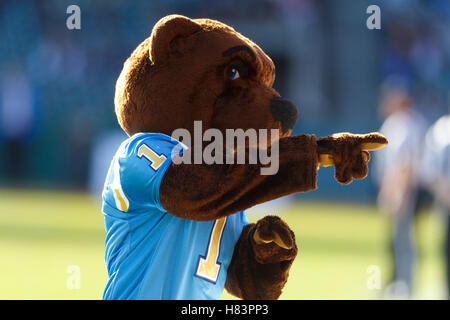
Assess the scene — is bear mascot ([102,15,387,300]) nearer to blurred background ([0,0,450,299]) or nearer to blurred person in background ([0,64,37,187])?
blurred background ([0,0,450,299])

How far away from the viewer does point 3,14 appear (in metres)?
16.3

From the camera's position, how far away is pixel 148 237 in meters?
2.26

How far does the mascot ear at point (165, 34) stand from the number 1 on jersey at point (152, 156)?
13.3 inches

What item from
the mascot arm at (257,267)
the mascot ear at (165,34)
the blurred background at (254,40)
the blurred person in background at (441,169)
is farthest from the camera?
the blurred background at (254,40)

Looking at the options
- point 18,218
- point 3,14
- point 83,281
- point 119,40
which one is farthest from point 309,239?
point 3,14

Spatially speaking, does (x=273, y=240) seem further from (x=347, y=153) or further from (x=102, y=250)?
(x=102, y=250)

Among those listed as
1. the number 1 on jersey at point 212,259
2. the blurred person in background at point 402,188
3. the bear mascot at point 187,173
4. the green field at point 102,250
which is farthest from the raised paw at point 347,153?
the blurred person in background at point 402,188

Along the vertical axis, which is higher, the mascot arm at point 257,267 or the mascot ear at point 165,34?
the mascot ear at point 165,34

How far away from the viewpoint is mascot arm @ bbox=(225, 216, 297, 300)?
94.6 inches

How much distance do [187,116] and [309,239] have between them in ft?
22.9

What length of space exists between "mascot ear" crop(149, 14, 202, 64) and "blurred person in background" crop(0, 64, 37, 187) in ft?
42.8

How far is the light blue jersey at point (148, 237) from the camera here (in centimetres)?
216

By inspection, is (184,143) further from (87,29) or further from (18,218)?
(87,29)

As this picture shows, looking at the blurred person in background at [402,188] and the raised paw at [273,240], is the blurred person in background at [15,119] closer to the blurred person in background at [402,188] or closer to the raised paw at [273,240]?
the blurred person in background at [402,188]
